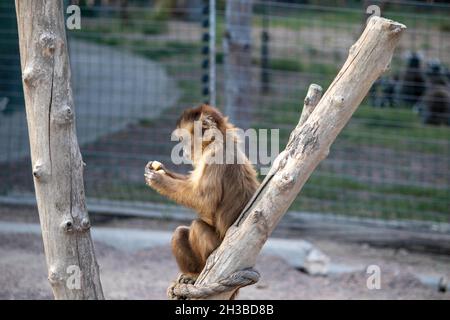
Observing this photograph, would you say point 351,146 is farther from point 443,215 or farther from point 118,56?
point 118,56

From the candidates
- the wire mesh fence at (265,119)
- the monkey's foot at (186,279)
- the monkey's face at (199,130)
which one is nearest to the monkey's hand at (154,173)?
the monkey's face at (199,130)

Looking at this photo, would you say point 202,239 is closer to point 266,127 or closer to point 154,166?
point 154,166

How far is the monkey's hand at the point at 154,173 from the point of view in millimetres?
4680

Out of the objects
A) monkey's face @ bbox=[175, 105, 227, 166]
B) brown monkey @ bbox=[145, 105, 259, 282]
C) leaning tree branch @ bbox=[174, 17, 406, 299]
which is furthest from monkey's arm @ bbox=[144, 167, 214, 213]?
leaning tree branch @ bbox=[174, 17, 406, 299]

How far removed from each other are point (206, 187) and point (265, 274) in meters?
2.84

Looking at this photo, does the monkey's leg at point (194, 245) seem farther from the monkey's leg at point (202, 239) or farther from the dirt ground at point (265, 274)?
the dirt ground at point (265, 274)

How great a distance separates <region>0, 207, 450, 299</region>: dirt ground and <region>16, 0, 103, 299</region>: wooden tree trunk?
256 cm

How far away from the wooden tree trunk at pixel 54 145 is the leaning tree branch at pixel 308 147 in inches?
28.1

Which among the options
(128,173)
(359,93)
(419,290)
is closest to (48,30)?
(359,93)

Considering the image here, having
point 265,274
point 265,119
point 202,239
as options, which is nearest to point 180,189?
point 202,239

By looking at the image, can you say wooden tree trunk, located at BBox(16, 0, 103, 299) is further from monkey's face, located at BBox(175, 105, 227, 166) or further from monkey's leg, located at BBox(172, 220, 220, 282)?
monkey's face, located at BBox(175, 105, 227, 166)

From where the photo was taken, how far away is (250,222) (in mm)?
3996

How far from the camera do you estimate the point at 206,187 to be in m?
4.68

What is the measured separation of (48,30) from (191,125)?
137 cm
